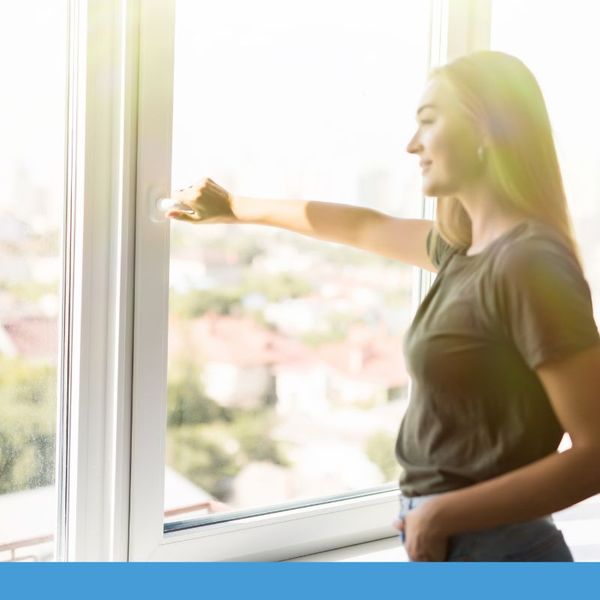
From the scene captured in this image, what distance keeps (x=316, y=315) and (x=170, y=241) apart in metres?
0.32

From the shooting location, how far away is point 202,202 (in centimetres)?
121

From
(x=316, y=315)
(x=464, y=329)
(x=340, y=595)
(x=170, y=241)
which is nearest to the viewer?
(x=464, y=329)

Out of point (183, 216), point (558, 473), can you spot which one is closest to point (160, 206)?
point (183, 216)

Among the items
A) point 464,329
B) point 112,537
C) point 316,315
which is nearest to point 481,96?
point 464,329

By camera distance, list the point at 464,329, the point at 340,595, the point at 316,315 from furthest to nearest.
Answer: the point at 316,315 → the point at 340,595 → the point at 464,329

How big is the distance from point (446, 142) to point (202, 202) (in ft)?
1.28

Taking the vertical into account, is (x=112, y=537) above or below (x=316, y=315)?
below

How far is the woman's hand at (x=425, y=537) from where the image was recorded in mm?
965

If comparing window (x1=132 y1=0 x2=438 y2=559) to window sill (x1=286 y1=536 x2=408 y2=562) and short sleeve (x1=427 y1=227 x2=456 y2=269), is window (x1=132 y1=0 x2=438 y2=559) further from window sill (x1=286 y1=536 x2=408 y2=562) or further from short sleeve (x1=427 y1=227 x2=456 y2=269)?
short sleeve (x1=427 y1=227 x2=456 y2=269)

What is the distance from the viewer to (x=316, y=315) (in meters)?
1.41

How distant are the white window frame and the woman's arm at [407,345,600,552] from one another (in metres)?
0.50

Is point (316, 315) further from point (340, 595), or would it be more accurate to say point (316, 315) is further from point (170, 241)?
point (340, 595)

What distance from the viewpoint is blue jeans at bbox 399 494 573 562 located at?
38.7 inches

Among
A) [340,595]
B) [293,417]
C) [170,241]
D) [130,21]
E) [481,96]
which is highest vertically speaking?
[130,21]
